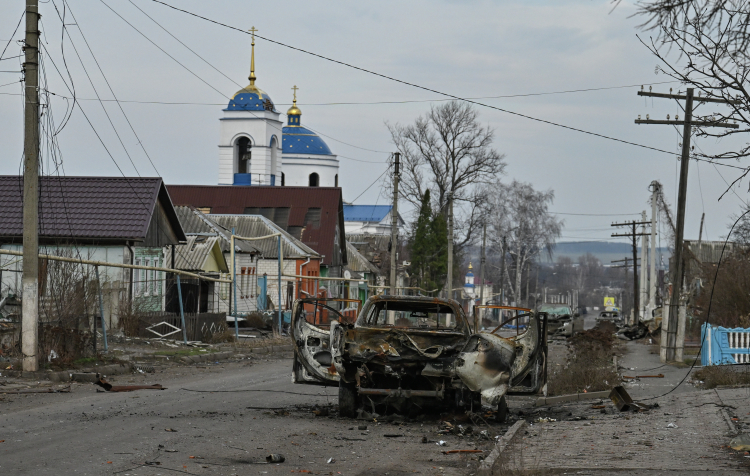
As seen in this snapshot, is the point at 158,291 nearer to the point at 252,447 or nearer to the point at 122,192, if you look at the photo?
the point at 122,192

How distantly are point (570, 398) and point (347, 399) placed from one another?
4153mm

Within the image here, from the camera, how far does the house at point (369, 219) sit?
348 feet

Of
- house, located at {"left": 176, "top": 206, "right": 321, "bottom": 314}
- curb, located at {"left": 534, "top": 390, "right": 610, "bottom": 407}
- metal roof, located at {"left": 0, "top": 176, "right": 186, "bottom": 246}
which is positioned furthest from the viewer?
house, located at {"left": 176, "top": 206, "right": 321, "bottom": 314}

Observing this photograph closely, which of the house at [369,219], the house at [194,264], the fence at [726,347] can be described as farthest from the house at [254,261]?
the house at [369,219]

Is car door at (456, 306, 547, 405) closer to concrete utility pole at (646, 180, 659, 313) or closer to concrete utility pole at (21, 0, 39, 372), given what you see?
concrete utility pole at (21, 0, 39, 372)

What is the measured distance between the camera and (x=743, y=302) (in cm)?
2748

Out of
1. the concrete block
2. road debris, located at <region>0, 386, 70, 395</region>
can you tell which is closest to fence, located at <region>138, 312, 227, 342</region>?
the concrete block

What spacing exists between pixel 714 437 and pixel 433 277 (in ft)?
206

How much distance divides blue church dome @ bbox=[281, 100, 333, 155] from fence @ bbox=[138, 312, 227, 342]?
6501 centimetres

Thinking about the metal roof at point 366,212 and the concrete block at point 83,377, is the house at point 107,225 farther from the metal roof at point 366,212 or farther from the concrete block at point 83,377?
the metal roof at point 366,212

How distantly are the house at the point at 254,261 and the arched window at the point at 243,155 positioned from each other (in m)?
16.6

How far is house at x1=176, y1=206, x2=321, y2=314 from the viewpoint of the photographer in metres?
36.8

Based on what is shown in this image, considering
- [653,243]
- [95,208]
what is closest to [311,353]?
[95,208]

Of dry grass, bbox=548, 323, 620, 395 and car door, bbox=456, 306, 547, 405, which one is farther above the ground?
car door, bbox=456, 306, 547, 405
